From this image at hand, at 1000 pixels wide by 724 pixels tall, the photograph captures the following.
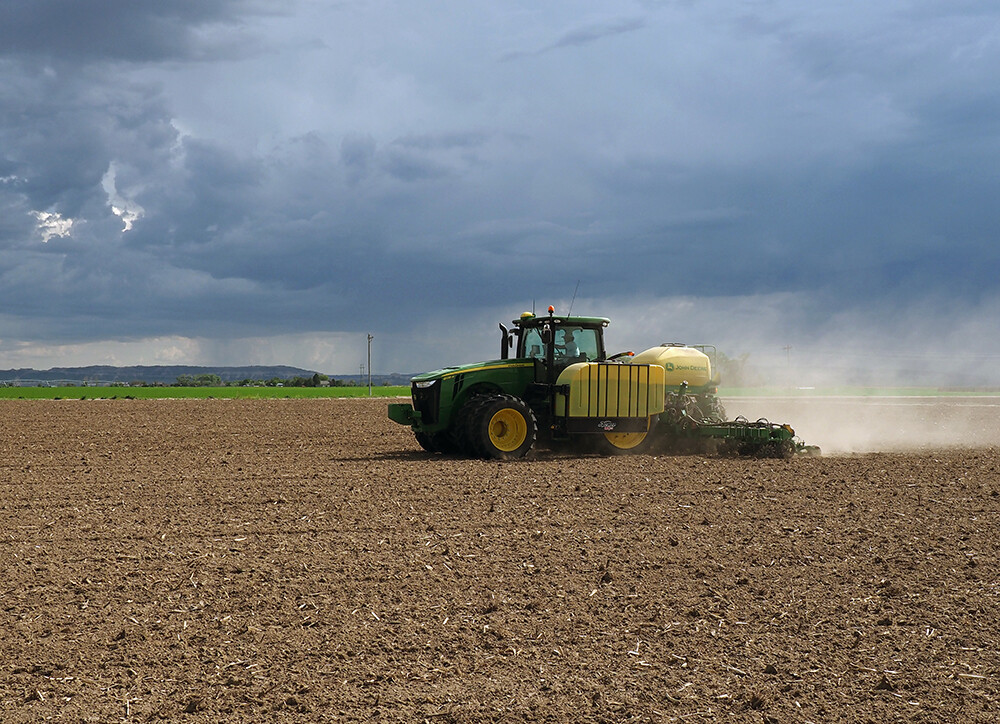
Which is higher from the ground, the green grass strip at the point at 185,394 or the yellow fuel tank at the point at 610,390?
the yellow fuel tank at the point at 610,390

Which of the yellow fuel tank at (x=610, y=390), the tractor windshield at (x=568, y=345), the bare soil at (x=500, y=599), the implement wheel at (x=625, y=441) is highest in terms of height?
the tractor windshield at (x=568, y=345)

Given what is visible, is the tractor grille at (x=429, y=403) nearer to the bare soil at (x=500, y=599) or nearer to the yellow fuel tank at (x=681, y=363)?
the bare soil at (x=500, y=599)

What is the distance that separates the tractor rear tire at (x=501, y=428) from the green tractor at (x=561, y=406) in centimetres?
2

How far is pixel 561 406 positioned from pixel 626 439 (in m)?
1.63

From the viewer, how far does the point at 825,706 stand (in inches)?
207

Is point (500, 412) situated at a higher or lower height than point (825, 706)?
higher

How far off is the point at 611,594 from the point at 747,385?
1524cm

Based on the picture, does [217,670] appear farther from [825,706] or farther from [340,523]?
[340,523]

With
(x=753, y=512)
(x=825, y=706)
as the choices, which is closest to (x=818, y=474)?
(x=753, y=512)

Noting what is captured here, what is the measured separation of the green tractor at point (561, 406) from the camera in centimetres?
1554

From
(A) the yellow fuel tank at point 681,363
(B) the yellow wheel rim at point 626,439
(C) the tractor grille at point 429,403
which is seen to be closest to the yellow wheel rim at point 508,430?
(C) the tractor grille at point 429,403

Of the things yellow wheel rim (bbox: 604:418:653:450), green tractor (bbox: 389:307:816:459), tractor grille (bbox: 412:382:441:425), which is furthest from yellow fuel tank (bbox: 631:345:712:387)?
tractor grille (bbox: 412:382:441:425)

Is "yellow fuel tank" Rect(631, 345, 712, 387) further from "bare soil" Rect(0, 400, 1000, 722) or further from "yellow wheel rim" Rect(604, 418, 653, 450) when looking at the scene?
"bare soil" Rect(0, 400, 1000, 722)

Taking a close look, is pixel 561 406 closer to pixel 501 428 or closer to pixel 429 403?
pixel 501 428
